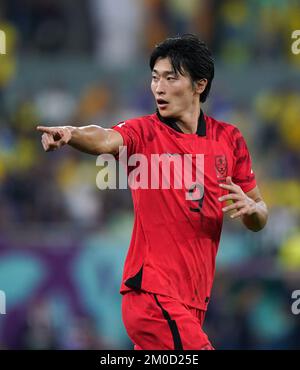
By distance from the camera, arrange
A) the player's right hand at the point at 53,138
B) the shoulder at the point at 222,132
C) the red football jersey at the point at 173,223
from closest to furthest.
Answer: the player's right hand at the point at 53,138 → the red football jersey at the point at 173,223 → the shoulder at the point at 222,132

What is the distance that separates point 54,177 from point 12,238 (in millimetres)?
1623

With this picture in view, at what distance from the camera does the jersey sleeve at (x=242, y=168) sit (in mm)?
7375

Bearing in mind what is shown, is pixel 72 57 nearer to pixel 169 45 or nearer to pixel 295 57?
pixel 295 57

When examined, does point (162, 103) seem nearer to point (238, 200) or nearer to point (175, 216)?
point (175, 216)

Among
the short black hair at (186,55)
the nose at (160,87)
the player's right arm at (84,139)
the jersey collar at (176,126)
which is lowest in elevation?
the player's right arm at (84,139)

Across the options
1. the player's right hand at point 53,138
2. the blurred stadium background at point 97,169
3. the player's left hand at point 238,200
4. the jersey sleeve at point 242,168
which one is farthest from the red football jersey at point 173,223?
the blurred stadium background at point 97,169

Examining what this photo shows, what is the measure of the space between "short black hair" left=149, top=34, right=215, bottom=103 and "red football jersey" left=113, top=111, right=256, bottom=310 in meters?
0.33

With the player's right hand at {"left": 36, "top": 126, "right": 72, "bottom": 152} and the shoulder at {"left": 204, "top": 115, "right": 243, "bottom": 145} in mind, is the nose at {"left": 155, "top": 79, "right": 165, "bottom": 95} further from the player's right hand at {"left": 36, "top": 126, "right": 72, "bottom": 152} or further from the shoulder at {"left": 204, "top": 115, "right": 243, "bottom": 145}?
the player's right hand at {"left": 36, "top": 126, "right": 72, "bottom": 152}

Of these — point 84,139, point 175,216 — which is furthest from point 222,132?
point 84,139

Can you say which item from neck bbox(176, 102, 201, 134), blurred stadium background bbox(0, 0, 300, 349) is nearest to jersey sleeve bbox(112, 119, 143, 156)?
neck bbox(176, 102, 201, 134)

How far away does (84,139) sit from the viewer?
655 cm

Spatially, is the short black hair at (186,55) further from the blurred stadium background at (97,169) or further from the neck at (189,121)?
the blurred stadium background at (97,169)

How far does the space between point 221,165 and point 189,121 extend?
33 cm
